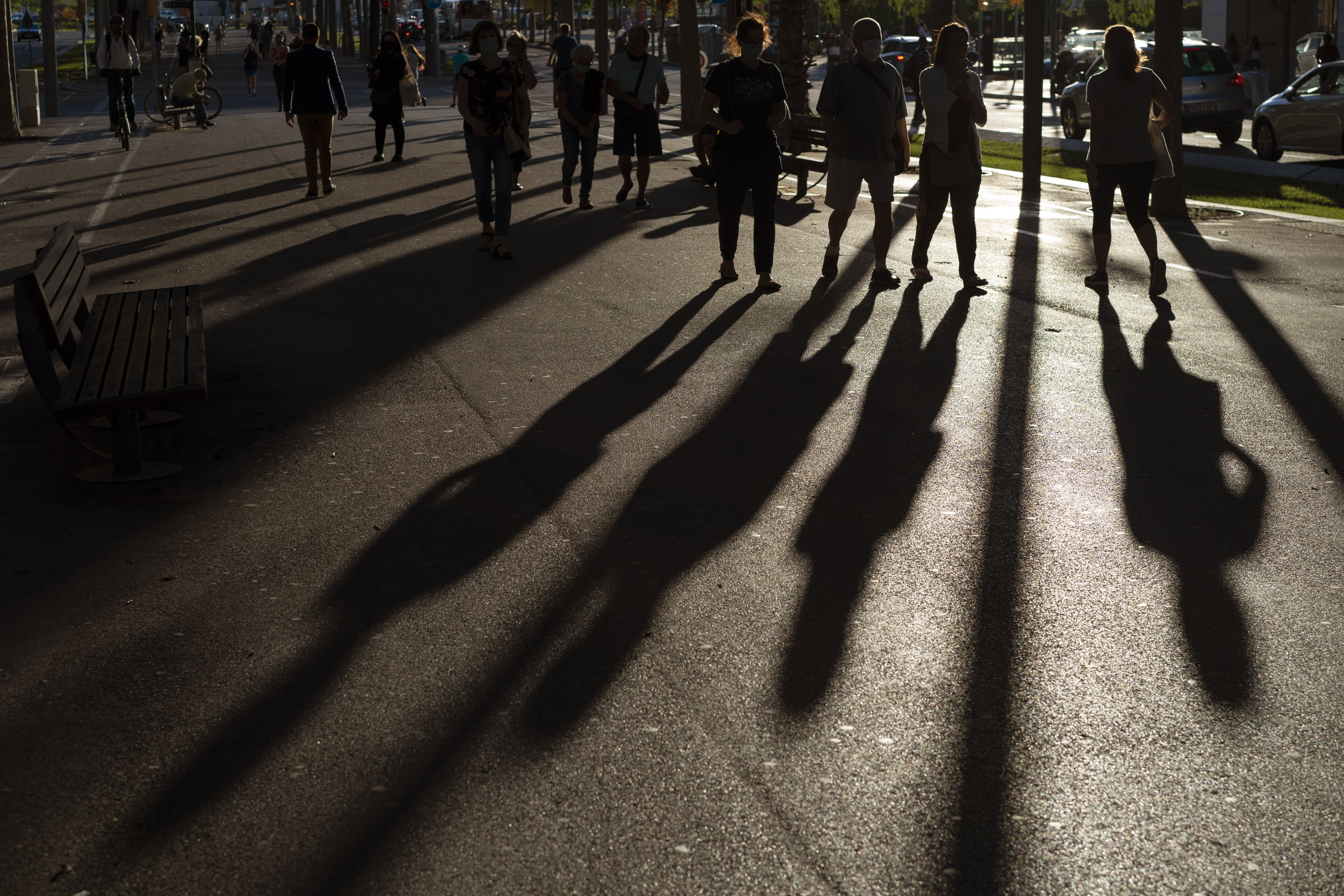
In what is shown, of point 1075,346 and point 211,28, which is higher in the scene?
point 211,28

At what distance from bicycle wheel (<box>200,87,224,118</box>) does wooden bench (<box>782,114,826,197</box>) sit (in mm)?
15035

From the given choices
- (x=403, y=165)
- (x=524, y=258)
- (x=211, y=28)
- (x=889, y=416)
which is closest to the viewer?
(x=889, y=416)

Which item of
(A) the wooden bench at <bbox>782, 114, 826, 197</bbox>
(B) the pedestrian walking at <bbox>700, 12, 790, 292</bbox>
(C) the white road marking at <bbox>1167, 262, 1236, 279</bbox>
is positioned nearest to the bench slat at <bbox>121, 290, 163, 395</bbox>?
(B) the pedestrian walking at <bbox>700, 12, 790, 292</bbox>

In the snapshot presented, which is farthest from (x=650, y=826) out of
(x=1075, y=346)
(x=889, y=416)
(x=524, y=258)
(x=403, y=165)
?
(x=403, y=165)

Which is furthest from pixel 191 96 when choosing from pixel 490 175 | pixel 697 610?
pixel 697 610

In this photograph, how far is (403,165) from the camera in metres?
20.8

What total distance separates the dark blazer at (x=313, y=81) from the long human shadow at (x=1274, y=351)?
874cm

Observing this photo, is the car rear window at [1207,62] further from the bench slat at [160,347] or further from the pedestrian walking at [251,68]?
the pedestrian walking at [251,68]

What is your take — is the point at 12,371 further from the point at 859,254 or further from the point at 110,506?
the point at 859,254

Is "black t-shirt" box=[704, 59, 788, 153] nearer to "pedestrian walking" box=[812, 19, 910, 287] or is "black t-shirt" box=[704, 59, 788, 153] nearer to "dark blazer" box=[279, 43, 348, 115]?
"pedestrian walking" box=[812, 19, 910, 287]

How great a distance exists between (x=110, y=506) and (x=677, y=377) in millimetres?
3157

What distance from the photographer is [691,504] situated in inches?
232

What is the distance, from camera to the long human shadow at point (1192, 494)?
4488 millimetres

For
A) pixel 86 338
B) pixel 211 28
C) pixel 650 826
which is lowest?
pixel 650 826
